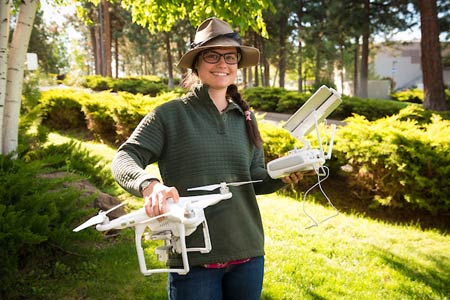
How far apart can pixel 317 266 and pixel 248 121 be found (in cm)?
237

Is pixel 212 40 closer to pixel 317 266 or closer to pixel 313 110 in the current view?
pixel 313 110

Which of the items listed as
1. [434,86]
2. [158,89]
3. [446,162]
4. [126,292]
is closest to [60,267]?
[126,292]

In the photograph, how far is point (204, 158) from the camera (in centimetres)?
170

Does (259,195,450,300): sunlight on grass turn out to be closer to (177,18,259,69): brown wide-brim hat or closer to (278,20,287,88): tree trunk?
(177,18,259,69): brown wide-brim hat

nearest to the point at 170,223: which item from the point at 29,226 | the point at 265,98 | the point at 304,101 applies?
the point at 29,226

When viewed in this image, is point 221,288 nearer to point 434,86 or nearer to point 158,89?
point 434,86

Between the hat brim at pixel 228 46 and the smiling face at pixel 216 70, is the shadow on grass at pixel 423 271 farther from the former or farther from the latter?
the smiling face at pixel 216 70

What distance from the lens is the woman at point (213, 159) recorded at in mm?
1640

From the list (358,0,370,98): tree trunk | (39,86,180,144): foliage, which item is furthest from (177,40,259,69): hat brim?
(358,0,370,98): tree trunk

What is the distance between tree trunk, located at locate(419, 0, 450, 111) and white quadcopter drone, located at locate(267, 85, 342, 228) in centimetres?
1091

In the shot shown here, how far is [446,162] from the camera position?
482cm

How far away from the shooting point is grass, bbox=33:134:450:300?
3.35m

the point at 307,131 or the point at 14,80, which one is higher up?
the point at 14,80

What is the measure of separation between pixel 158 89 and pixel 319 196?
16754 mm
